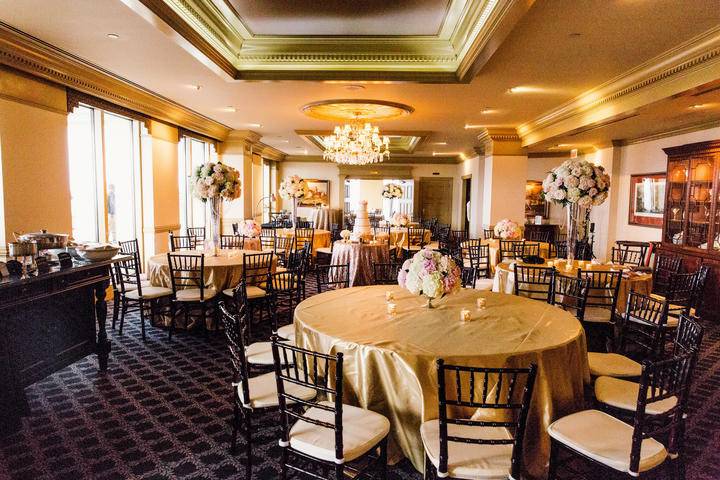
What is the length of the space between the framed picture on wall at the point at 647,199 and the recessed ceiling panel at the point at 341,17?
607 cm

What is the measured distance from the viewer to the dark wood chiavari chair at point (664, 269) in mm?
5504

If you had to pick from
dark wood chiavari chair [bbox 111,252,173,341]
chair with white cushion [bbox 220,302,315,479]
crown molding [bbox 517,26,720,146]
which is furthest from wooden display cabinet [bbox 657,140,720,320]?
dark wood chiavari chair [bbox 111,252,173,341]

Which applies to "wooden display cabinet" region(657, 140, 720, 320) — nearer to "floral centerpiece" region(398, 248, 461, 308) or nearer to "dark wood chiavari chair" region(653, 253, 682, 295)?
"dark wood chiavari chair" region(653, 253, 682, 295)

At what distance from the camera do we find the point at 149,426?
3240 millimetres

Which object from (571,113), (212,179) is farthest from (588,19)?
(212,179)

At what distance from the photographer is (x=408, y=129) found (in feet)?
31.8

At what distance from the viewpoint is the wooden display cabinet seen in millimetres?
6480

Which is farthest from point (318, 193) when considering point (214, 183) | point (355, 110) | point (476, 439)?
point (476, 439)

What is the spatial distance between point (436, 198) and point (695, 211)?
10.6m

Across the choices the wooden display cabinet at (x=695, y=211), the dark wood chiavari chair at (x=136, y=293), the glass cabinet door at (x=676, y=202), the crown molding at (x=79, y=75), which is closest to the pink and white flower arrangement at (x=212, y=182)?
the dark wood chiavari chair at (x=136, y=293)

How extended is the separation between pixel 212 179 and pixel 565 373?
4.71 m

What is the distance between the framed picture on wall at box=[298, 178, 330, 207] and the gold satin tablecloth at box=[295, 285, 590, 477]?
14.4 metres

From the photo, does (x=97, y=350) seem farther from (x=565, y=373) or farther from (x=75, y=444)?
(x=565, y=373)

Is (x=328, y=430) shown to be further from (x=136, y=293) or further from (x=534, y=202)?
(x=534, y=202)
